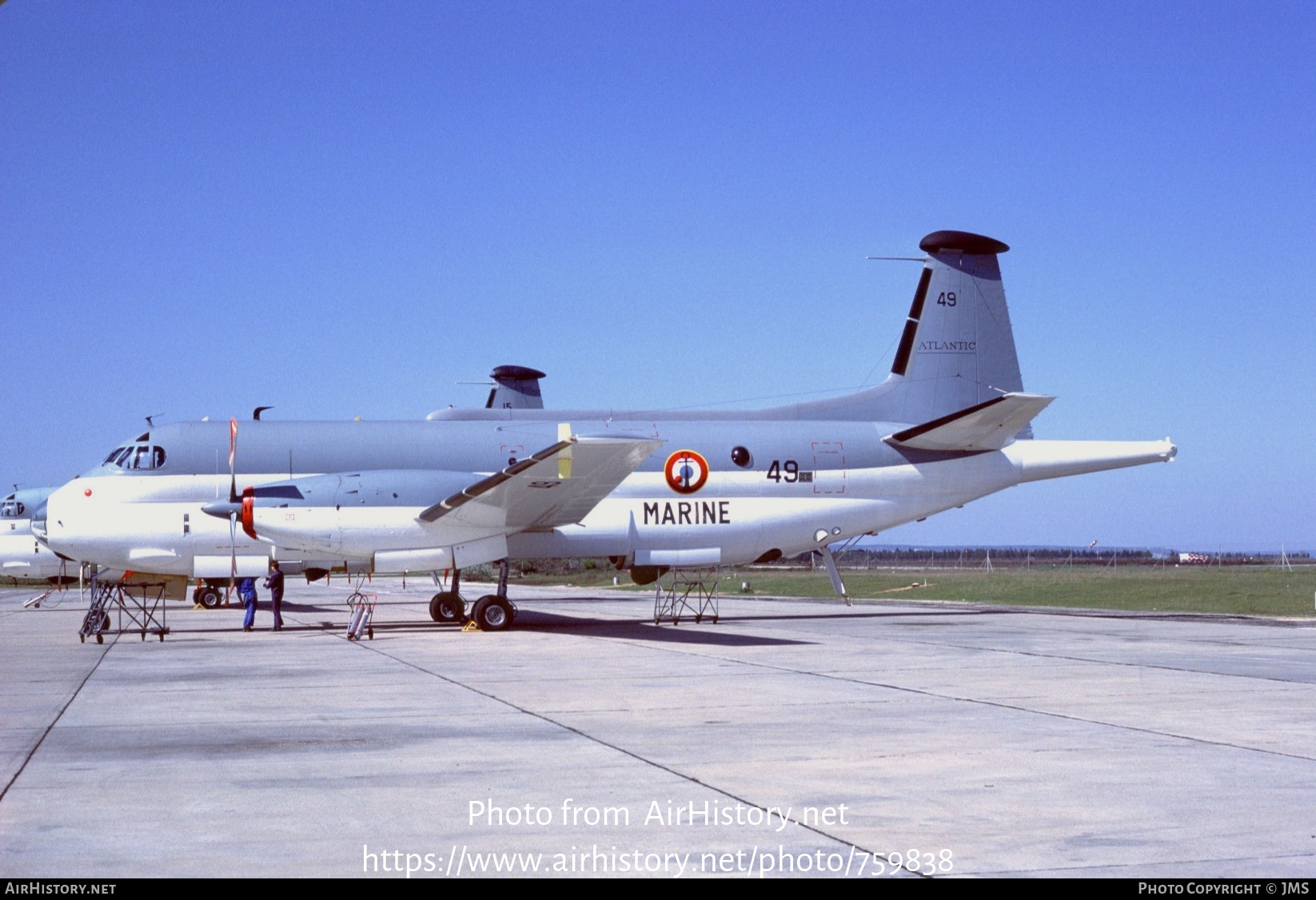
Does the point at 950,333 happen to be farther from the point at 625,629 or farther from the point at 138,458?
the point at 138,458

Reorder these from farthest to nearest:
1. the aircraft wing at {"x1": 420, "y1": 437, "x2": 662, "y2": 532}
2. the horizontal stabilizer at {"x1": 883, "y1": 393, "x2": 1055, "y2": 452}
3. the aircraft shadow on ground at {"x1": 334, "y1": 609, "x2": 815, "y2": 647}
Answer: the horizontal stabilizer at {"x1": 883, "y1": 393, "x2": 1055, "y2": 452}, the aircraft shadow on ground at {"x1": 334, "y1": 609, "x2": 815, "y2": 647}, the aircraft wing at {"x1": 420, "y1": 437, "x2": 662, "y2": 532}

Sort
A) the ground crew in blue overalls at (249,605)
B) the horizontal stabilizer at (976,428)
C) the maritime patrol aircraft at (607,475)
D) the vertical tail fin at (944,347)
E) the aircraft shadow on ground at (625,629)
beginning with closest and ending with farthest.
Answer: the aircraft shadow on ground at (625,629) < the maritime patrol aircraft at (607,475) < the ground crew in blue overalls at (249,605) < the horizontal stabilizer at (976,428) < the vertical tail fin at (944,347)

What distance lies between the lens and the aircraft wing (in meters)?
21.2

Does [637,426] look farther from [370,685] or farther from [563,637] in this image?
[370,685]

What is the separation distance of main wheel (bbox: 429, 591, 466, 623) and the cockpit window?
20.9ft

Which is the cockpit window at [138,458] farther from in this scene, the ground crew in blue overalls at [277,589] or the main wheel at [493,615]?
the main wheel at [493,615]

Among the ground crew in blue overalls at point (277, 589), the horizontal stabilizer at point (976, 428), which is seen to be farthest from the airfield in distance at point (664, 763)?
the horizontal stabilizer at point (976, 428)

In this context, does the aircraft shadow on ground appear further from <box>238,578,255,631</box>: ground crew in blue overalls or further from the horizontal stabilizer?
the horizontal stabilizer

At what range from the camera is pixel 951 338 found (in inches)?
1184

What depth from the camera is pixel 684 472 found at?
26984 millimetres

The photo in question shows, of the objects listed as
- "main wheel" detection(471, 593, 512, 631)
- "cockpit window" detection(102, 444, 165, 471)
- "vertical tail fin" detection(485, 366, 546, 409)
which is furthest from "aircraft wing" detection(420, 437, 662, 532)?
"vertical tail fin" detection(485, 366, 546, 409)

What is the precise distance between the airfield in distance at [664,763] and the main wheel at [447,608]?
759 cm

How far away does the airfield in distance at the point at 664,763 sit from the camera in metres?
6.55

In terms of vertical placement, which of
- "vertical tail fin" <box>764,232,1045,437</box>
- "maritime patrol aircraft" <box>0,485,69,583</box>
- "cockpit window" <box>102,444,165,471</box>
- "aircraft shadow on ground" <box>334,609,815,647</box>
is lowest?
"aircraft shadow on ground" <box>334,609,815,647</box>
